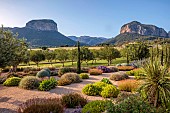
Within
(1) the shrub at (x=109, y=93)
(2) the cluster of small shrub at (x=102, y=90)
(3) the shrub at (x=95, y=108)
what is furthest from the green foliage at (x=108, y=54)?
(3) the shrub at (x=95, y=108)

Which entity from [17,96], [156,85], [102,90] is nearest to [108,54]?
[102,90]

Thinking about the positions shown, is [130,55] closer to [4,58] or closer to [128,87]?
[128,87]

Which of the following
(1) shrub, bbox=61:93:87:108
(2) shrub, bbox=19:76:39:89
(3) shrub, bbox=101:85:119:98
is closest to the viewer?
(1) shrub, bbox=61:93:87:108

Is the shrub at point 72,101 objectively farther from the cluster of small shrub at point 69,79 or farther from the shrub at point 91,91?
the cluster of small shrub at point 69,79

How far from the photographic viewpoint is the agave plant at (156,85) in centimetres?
950

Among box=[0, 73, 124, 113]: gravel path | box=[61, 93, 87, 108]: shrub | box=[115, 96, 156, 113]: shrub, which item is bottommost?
box=[0, 73, 124, 113]: gravel path

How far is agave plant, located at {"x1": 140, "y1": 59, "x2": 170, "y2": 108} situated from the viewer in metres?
9.50

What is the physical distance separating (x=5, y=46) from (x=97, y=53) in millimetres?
49920

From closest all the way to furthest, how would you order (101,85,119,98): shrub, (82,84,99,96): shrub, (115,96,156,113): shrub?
(115,96,156,113): shrub, (101,85,119,98): shrub, (82,84,99,96): shrub

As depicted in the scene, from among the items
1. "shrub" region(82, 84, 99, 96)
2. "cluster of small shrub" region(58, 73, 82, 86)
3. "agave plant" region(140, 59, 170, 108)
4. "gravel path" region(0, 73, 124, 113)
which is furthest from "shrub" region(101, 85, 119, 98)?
"cluster of small shrub" region(58, 73, 82, 86)

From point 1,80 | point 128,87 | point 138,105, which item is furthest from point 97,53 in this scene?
point 138,105

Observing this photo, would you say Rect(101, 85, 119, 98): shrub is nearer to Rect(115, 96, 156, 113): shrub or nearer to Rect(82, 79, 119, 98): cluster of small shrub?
Rect(82, 79, 119, 98): cluster of small shrub

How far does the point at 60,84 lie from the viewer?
18.2m

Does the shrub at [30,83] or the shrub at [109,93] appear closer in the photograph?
the shrub at [109,93]
